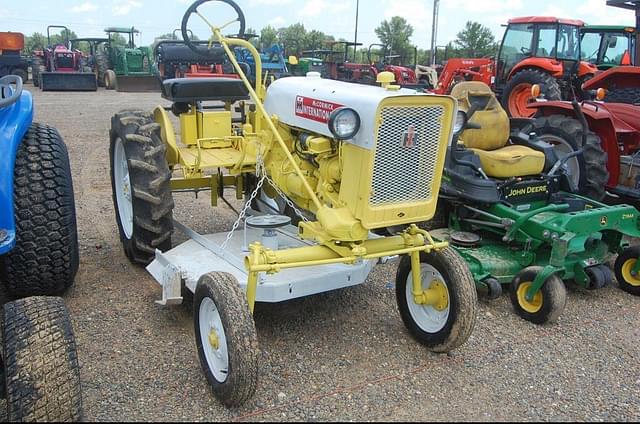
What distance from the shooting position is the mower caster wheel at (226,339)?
256 cm

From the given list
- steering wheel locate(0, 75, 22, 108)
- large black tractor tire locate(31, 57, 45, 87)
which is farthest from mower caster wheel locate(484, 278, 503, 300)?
large black tractor tire locate(31, 57, 45, 87)

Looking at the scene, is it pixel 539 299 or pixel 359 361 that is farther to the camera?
pixel 539 299

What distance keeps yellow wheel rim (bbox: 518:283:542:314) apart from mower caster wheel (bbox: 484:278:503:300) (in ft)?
0.41

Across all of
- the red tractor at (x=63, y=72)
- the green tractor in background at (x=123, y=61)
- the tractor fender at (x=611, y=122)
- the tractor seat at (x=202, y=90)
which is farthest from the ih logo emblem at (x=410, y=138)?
the red tractor at (x=63, y=72)

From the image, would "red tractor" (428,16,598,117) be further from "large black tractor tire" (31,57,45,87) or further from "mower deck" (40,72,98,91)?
"large black tractor tire" (31,57,45,87)

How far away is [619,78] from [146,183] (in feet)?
17.1

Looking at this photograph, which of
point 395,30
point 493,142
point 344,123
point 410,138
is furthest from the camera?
point 395,30

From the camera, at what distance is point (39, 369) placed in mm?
2211

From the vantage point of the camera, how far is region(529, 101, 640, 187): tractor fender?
5379mm

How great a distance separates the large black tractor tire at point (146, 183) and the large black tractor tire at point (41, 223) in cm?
41

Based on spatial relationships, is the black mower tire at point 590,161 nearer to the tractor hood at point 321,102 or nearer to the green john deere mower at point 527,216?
the green john deere mower at point 527,216

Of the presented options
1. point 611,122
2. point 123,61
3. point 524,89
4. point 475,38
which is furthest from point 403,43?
point 611,122

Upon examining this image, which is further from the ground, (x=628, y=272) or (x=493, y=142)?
(x=493, y=142)

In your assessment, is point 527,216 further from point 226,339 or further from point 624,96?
point 624,96
